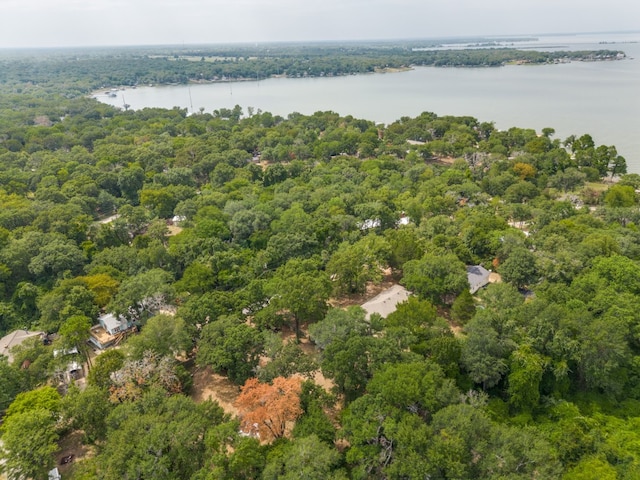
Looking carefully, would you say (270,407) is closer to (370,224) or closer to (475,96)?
(370,224)

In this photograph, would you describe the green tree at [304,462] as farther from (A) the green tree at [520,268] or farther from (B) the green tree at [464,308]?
(A) the green tree at [520,268]

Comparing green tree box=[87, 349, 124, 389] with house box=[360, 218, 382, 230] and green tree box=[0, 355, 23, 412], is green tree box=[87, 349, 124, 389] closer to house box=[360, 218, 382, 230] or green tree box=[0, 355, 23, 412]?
green tree box=[0, 355, 23, 412]

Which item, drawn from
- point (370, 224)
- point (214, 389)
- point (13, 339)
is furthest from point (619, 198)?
point (13, 339)

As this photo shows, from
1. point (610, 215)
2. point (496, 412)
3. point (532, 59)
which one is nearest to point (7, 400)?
point (496, 412)

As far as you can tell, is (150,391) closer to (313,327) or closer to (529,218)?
(313,327)

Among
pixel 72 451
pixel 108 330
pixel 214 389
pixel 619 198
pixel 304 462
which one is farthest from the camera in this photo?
pixel 619 198

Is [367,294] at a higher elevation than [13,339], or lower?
lower

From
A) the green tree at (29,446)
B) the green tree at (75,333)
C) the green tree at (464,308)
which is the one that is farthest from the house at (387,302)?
the green tree at (29,446)
